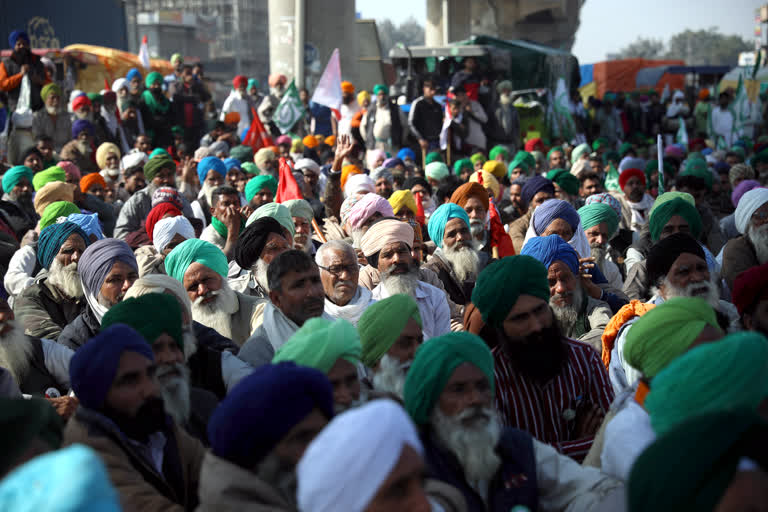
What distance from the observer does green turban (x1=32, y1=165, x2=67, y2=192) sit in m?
8.98

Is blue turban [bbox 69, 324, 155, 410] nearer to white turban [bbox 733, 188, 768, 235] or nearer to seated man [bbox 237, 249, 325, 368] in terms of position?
seated man [bbox 237, 249, 325, 368]

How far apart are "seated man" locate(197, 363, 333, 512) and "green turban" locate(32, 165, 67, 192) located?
23.6 ft

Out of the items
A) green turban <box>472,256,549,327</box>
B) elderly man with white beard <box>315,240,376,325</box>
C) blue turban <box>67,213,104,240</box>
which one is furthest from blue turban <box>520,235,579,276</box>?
blue turban <box>67,213,104,240</box>

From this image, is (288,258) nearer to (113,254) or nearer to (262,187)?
(113,254)

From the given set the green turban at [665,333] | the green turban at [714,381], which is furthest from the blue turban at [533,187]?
the green turban at [714,381]

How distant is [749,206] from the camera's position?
620cm

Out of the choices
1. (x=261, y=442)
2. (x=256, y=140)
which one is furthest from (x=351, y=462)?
(x=256, y=140)

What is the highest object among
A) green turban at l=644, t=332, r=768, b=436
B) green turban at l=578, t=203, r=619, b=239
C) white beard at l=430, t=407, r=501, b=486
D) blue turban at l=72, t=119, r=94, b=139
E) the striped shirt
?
blue turban at l=72, t=119, r=94, b=139

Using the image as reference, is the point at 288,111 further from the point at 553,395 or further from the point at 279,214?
the point at 553,395

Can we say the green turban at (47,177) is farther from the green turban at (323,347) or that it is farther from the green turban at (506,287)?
the green turban at (323,347)

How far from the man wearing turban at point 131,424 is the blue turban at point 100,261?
2005 millimetres

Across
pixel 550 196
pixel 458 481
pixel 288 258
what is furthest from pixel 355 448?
pixel 550 196

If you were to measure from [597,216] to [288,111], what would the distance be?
8374 millimetres

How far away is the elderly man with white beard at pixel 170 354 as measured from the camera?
3.39 metres
